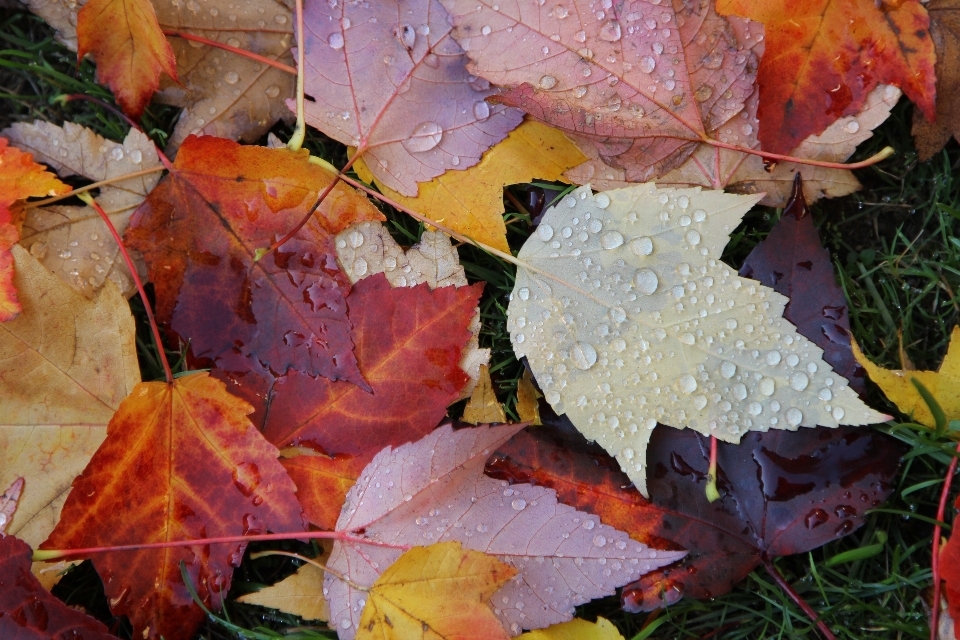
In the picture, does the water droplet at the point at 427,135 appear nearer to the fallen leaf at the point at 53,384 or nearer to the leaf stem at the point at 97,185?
the leaf stem at the point at 97,185

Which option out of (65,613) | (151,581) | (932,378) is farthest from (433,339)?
(932,378)

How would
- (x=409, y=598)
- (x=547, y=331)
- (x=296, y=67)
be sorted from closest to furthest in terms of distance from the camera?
(x=409, y=598) < (x=547, y=331) < (x=296, y=67)

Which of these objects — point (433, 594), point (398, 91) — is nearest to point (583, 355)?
point (433, 594)

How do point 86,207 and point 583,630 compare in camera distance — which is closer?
point 583,630

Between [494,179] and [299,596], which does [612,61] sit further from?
[299,596]

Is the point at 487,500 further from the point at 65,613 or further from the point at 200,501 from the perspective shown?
the point at 65,613

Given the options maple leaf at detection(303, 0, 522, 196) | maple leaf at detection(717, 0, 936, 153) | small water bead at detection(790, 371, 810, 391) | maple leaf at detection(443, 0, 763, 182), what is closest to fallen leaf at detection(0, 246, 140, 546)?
maple leaf at detection(303, 0, 522, 196)

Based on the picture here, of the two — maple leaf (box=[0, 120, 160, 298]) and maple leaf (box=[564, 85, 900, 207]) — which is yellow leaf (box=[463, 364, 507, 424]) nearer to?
maple leaf (box=[564, 85, 900, 207])
